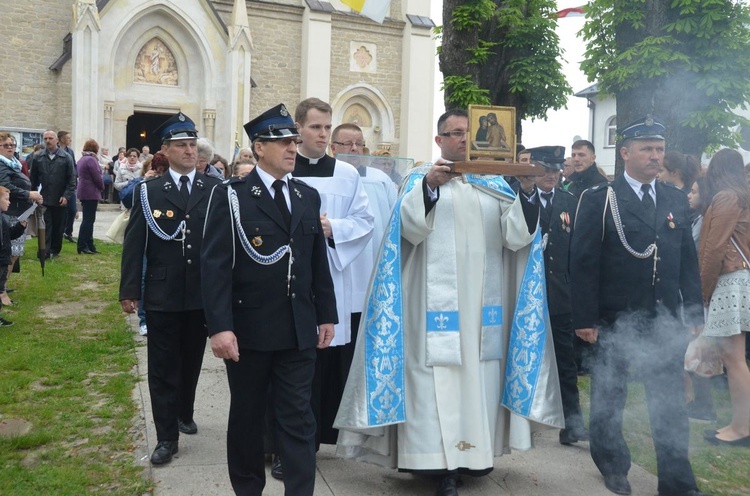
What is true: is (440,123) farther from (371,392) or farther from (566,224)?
(566,224)

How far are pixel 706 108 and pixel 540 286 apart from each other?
807 centimetres

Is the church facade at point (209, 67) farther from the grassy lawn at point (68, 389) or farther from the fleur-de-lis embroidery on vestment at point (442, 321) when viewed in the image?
the fleur-de-lis embroidery on vestment at point (442, 321)

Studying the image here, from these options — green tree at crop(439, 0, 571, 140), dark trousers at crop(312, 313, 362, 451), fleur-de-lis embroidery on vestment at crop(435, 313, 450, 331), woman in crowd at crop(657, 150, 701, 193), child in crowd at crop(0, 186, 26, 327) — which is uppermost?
green tree at crop(439, 0, 571, 140)

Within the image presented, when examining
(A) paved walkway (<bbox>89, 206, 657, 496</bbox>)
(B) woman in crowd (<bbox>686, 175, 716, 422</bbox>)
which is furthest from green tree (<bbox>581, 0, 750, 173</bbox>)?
(A) paved walkway (<bbox>89, 206, 657, 496</bbox>)

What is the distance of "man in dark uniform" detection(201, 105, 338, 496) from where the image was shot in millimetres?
3852

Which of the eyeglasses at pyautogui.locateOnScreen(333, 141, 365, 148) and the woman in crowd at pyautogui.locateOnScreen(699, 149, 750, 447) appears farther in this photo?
the eyeglasses at pyautogui.locateOnScreen(333, 141, 365, 148)

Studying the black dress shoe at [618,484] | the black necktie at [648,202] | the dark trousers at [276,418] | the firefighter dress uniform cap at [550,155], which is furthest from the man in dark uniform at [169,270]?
the black necktie at [648,202]

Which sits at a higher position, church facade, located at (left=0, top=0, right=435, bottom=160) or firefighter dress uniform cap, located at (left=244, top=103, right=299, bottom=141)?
church facade, located at (left=0, top=0, right=435, bottom=160)

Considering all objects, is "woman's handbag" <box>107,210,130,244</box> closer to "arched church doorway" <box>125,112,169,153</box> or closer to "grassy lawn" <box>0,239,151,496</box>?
"grassy lawn" <box>0,239,151,496</box>

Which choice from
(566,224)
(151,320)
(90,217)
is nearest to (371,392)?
(151,320)

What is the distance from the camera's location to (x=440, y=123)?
4770 millimetres

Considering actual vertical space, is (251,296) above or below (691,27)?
below

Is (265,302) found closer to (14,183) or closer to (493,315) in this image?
(493,315)

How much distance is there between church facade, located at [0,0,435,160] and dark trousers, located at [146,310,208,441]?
2029 centimetres
